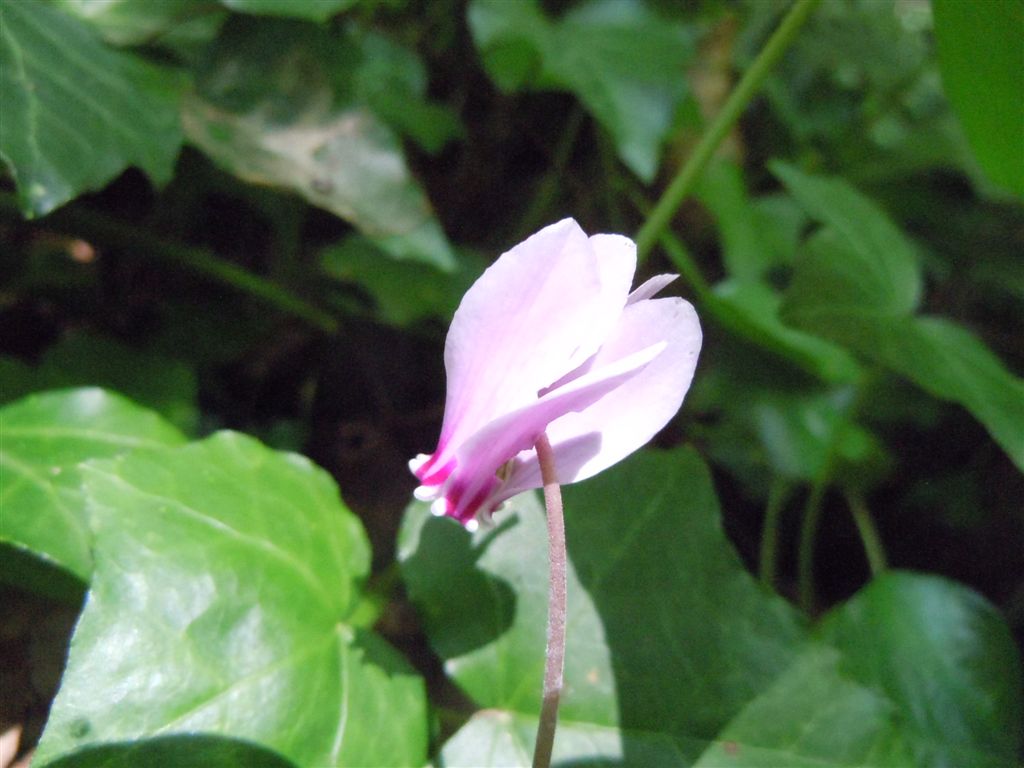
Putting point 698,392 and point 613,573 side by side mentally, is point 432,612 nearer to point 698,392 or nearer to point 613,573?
point 613,573

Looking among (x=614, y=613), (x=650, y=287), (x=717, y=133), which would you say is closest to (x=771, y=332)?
(x=717, y=133)

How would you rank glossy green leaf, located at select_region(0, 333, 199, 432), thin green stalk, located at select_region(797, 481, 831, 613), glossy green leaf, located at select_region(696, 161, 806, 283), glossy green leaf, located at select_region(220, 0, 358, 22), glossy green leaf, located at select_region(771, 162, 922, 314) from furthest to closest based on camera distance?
glossy green leaf, located at select_region(696, 161, 806, 283)
thin green stalk, located at select_region(797, 481, 831, 613)
glossy green leaf, located at select_region(771, 162, 922, 314)
glossy green leaf, located at select_region(0, 333, 199, 432)
glossy green leaf, located at select_region(220, 0, 358, 22)

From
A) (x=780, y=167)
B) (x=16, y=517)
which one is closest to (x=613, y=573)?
(x=16, y=517)

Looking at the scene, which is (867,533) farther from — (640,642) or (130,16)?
(130,16)

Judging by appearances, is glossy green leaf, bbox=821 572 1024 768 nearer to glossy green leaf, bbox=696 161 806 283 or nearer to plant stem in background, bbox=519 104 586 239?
glossy green leaf, bbox=696 161 806 283

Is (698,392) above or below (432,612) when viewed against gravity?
below

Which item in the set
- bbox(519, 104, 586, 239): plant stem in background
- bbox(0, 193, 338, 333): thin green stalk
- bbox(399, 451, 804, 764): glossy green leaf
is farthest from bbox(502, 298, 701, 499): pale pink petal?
bbox(519, 104, 586, 239): plant stem in background
